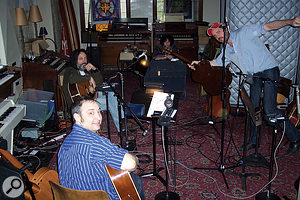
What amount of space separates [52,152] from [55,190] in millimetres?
2258

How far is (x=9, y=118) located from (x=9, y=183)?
179cm

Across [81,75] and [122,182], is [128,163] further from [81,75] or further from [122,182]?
[81,75]

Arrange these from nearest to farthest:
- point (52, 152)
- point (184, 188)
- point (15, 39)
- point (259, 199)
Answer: point (259, 199) → point (184, 188) → point (52, 152) → point (15, 39)

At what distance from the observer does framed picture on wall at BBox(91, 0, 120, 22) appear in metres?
8.63

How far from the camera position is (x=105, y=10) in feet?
28.6

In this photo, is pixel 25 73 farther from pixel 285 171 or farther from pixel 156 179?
pixel 285 171

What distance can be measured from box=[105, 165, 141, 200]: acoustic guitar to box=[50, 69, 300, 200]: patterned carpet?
0.92m

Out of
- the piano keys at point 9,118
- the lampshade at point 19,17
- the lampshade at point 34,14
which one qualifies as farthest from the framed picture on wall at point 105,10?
the piano keys at point 9,118

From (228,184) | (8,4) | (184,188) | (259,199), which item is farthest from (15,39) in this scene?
(259,199)

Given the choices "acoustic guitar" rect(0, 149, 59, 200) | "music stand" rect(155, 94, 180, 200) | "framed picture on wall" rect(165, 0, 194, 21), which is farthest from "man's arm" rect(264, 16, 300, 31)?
"framed picture on wall" rect(165, 0, 194, 21)

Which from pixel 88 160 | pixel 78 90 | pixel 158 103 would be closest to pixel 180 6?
pixel 78 90

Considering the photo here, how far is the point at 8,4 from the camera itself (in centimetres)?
487

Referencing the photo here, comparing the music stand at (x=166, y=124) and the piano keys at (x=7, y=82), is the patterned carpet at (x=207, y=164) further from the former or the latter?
the piano keys at (x=7, y=82)

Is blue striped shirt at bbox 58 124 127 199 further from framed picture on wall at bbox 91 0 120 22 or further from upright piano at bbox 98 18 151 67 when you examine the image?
framed picture on wall at bbox 91 0 120 22
